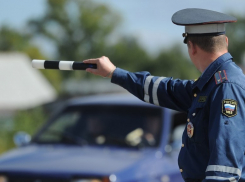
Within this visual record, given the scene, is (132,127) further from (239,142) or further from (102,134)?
(239,142)

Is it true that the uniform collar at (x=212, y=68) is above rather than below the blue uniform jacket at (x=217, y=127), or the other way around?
above

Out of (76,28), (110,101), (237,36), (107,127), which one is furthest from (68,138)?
(237,36)

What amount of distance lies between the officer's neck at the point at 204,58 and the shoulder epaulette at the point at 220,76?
3.6 inches

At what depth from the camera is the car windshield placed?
20.1 ft

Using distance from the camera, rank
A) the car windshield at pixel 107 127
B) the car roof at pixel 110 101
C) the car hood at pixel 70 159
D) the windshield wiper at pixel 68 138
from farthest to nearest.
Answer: the car roof at pixel 110 101 < the windshield wiper at pixel 68 138 < the car windshield at pixel 107 127 < the car hood at pixel 70 159

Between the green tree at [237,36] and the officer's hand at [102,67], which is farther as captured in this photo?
the green tree at [237,36]

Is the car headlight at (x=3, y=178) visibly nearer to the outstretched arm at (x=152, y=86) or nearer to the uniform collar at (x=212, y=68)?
the outstretched arm at (x=152, y=86)

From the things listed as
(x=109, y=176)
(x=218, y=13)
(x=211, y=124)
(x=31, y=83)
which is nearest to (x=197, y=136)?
(x=211, y=124)

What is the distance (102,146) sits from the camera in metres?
6.12

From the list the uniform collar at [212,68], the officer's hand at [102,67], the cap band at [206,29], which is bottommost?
the uniform collar at [212,68]

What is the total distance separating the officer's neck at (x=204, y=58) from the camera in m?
2.96

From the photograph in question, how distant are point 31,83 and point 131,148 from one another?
4915 cm

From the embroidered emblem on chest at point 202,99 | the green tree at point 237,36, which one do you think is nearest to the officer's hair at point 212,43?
the embroidered emblem on chest at point 202,99

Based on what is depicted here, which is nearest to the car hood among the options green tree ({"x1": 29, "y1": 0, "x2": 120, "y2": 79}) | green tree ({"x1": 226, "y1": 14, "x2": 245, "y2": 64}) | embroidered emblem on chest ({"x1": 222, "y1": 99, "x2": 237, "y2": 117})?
embroidered emblem on chest ({"x1": 222, "y1": 99, "x2": 237, "y2": 117})
